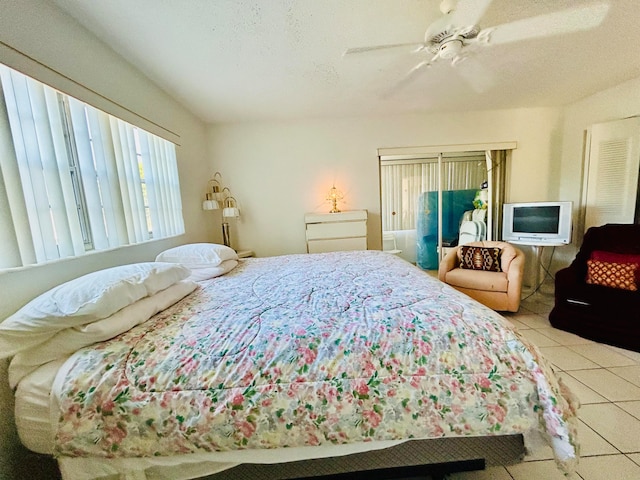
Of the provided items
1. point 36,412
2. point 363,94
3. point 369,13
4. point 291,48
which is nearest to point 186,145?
point 291,48

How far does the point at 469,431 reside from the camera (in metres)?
0.84

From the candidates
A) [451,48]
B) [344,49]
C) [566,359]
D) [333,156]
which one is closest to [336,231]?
[333,156]

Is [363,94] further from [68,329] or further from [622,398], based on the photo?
[622,398]

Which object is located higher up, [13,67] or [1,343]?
[13,67]

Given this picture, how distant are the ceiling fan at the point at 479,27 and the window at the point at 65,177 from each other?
67.0 inches

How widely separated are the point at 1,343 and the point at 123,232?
3.36ft

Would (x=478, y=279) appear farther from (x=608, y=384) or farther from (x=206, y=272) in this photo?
(x=206, y=272)

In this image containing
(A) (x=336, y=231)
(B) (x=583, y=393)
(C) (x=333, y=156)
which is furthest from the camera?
(C) (x=333, y=156)

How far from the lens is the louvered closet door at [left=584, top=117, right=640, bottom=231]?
254cm

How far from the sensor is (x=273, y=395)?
0.82 m

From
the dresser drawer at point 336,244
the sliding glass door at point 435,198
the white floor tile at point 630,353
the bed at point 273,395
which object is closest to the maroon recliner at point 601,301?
the white floor tile at point 630,353

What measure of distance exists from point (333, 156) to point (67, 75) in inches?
103

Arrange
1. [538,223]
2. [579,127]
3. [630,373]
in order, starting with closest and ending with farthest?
[630,373] → [538,223] → [579,127]

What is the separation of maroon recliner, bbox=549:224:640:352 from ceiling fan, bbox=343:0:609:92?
1.90m
